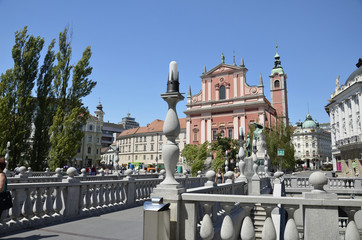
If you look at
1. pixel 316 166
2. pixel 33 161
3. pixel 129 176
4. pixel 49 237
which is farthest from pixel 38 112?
pixel 316 166

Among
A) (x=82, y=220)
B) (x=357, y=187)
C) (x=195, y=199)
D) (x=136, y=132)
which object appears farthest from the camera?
(x=136, y=132)

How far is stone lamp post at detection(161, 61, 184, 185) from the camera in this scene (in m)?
4.68

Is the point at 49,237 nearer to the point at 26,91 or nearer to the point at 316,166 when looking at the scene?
the point at 26,91

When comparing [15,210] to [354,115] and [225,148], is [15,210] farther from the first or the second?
[354,115]

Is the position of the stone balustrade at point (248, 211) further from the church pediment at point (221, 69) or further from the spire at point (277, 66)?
the spire at point (277, 66)

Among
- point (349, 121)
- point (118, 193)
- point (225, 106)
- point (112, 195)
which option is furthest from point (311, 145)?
point (112, 195)

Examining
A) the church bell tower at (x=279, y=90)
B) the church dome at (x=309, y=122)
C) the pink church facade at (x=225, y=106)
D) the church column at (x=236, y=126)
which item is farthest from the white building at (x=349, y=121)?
the church dome at (x=309, y=122)

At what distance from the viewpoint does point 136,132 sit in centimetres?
8500

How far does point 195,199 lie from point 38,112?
22.6 metres

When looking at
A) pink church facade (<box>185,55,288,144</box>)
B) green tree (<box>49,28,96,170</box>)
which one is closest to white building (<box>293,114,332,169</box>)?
pink church facade (<box>185,55,288,144</box>)

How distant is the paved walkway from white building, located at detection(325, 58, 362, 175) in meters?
38.6

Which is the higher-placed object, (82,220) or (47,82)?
(47,82)

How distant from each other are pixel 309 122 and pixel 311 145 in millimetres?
10901

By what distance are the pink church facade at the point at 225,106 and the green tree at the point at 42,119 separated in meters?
34.2
